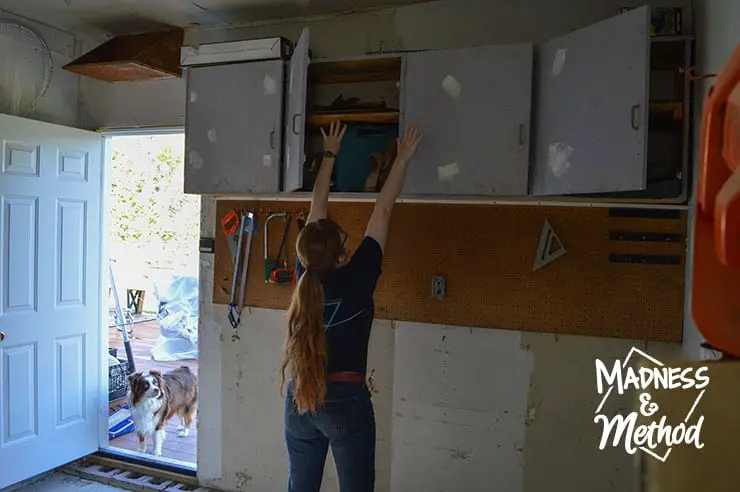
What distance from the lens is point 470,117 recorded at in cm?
210

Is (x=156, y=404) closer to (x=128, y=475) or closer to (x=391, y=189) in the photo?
(x=128, y=475)

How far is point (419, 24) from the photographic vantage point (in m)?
2.56

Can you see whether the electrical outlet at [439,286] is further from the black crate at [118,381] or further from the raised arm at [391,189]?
the black crate at [118,381]

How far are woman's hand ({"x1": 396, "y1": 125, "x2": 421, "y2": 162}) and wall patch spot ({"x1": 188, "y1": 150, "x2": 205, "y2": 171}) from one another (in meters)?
1.02

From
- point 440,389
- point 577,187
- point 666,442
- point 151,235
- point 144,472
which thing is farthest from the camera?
point 151,235

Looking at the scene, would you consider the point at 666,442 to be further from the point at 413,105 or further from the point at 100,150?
the point at 100,150

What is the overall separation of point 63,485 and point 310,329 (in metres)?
2.25

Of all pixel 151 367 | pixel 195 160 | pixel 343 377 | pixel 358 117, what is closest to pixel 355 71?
pixel 358 117

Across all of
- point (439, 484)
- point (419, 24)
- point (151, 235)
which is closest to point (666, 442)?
point (439, 484)

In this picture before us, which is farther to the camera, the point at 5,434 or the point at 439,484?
the point at 5,434

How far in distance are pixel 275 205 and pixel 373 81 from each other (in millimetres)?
792

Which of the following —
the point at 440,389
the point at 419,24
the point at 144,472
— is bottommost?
the point at 144,472

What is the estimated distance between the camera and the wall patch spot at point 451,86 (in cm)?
212

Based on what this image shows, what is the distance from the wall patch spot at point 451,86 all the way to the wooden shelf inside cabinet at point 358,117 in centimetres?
25
